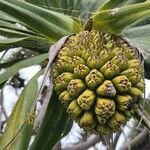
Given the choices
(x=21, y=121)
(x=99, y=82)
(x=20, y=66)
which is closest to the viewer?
(x=99, y=82)

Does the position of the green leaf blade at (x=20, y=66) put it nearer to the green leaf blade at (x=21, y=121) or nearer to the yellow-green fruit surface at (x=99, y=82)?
the green leaf blade at (x=21, y=121)

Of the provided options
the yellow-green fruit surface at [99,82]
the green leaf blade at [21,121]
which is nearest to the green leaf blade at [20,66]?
the green leaf blade at [21,121]

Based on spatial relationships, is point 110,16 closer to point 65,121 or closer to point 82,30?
point 82,30

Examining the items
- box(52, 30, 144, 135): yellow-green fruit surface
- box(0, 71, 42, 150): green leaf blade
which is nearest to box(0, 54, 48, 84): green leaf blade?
box(0, 71, 42, 150): green leaf blade

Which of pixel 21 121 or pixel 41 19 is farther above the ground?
pixel 41 19

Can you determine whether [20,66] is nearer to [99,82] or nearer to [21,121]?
[21,121]

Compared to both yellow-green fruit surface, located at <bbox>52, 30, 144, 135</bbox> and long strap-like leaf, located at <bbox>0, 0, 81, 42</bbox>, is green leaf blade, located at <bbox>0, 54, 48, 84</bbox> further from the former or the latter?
yellow-green fruit surface, located at <bbox>52, 30, 144, 135</bbox>

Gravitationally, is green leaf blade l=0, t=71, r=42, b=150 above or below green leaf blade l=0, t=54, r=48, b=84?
below

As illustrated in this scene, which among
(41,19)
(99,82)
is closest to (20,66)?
(41,19)

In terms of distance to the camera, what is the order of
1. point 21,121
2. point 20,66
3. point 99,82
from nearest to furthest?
point 99,82 → point 21,121 → point 20,66

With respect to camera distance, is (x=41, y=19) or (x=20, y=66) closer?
(x=41, y=19)
